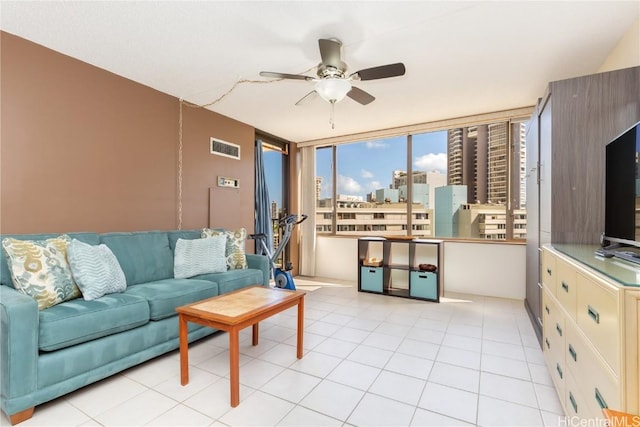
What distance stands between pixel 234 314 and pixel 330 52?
6.26 feet

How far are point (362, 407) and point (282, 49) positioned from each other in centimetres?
263

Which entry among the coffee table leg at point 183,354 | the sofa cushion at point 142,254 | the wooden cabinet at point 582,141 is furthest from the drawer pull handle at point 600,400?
the sofa cushion at point 142,254

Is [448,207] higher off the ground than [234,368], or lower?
higher

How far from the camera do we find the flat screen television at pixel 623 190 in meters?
1.55

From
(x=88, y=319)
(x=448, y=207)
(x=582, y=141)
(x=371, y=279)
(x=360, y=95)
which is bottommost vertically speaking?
(x=371, y=279)

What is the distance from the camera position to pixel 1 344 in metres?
1.61

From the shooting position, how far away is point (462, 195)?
14.6 feet

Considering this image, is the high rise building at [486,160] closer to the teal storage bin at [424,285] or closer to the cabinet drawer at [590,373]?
the teal storage bin at [424,285]

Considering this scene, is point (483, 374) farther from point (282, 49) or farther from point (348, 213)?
point (348, 213)

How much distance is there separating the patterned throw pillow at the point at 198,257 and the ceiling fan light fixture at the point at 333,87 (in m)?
1.90

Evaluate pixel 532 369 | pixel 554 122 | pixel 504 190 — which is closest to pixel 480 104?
pixel 504 190

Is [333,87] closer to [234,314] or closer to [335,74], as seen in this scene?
[335,74]

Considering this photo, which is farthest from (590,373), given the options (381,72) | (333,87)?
(333,87)

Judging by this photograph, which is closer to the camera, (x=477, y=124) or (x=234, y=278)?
(x=234, y=278)
